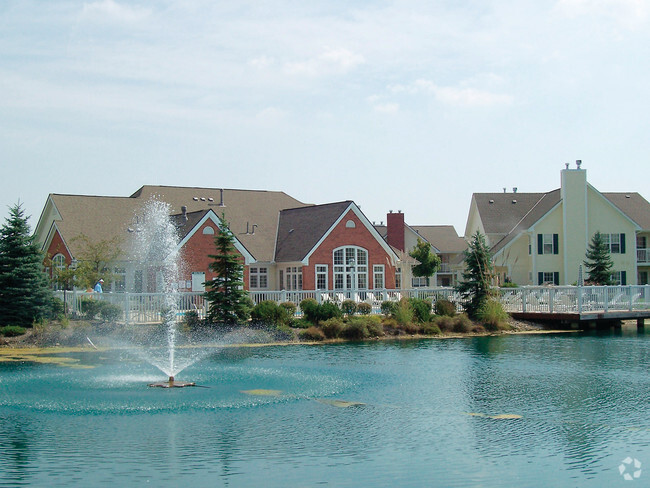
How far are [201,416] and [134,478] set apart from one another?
4.37 metres

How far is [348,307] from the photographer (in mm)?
35812

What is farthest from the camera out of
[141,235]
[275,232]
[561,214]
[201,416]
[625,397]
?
[561,214]

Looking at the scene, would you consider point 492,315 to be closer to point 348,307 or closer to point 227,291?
point 348,307

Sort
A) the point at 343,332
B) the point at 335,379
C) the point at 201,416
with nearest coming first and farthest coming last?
the point at 201,416
the point at 335,379
the point at 343,332

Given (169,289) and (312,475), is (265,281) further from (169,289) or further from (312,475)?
(312,475)

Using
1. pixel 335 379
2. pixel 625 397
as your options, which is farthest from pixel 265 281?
pixel 625 397

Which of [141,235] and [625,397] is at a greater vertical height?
[141,235]

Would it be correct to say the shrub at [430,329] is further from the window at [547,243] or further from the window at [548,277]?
the window at [547,243]

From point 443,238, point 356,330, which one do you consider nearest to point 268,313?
point 356,330

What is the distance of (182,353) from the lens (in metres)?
28.0

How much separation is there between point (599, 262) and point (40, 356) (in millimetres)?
36669

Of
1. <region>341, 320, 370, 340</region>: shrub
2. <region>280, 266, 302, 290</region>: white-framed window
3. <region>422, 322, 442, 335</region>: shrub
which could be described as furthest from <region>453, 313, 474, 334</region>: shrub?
<region>280, 266, 302, 290</region>: white-framed window

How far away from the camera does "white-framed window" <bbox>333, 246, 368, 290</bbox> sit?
4497 cm

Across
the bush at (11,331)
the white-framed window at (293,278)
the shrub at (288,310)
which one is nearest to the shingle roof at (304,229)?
the white-framed window at (293,278)
